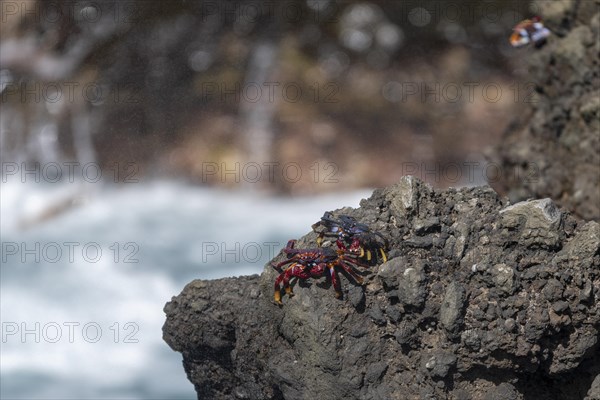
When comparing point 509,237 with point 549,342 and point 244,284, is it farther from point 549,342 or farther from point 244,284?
point 244,284

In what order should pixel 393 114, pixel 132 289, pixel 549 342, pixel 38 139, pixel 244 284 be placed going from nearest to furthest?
pixel 549 342, pixel 244 284, pixel 132 289, pixel 38 139, pixel 393 114

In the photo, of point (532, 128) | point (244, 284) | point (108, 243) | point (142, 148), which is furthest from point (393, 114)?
point (244, 284)

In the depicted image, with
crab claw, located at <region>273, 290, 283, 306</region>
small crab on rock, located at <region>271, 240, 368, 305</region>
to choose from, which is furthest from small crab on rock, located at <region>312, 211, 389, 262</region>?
crab claw, located at <region>273, 290, 283, 306</region>

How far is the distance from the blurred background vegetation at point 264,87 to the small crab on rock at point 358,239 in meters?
6.07

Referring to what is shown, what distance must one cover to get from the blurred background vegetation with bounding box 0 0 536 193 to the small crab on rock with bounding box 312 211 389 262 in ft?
19.9

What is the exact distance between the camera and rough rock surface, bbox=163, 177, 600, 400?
2.76 meters

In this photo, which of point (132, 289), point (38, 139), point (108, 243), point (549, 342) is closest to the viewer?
point (549, 342)

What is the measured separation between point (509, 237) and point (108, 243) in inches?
210

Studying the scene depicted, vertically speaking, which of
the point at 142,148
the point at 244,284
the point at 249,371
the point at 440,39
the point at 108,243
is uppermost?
the point at 440,39

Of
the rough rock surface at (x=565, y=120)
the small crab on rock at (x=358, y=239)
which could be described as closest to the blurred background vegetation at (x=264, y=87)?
the rough rock surface at (x=565, y=120)

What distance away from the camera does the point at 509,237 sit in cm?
284

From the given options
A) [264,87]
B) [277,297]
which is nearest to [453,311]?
[277,297]

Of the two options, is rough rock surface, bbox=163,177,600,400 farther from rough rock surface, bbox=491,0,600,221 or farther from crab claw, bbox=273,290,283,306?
rough rock surface, bbox=491,0,600,221

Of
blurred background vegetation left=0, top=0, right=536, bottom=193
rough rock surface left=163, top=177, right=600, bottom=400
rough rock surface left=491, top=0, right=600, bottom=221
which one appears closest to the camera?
rough rock surface left=163, top=177, right=600, bottom=400
